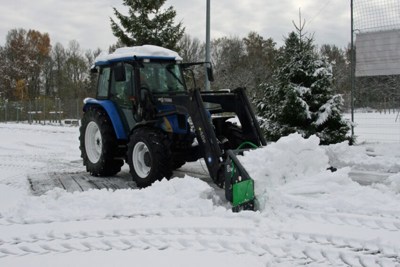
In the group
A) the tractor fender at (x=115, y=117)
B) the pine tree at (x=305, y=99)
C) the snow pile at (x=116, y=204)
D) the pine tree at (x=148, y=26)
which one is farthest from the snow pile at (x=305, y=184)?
the pine tree at (x=148, y=26)

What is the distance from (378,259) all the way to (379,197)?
63.6 inches

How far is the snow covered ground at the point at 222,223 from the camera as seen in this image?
13.2 ft

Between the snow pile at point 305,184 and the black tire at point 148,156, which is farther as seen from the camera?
the black tire at point 148,156

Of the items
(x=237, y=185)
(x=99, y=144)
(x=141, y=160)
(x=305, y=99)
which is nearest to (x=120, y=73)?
(x=141, y=160)

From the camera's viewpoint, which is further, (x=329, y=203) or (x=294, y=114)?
(x=294, y=114)

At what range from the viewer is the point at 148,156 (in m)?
7.16

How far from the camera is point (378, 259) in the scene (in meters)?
3.87

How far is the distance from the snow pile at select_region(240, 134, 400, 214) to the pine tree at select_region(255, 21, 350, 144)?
192 inches

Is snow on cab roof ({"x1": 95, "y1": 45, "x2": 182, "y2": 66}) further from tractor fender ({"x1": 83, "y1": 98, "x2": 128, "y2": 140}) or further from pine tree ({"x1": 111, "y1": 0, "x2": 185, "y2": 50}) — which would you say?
pine tree ({"x1": 111, "y1": 0, "x2": 185, "y2": 50})

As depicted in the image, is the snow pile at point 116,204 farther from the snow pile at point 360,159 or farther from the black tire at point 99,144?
the snow pile at point 360,159

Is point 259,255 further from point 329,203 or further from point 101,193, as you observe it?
point 101,193

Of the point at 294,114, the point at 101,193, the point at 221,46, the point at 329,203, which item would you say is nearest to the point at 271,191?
the point at 329,203

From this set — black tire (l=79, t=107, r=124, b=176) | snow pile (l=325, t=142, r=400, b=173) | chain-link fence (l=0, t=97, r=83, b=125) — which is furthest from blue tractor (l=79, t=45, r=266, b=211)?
chain-link fence (l=0, t=97, r=83, b=125)

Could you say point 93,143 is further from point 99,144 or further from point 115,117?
point 115,117
